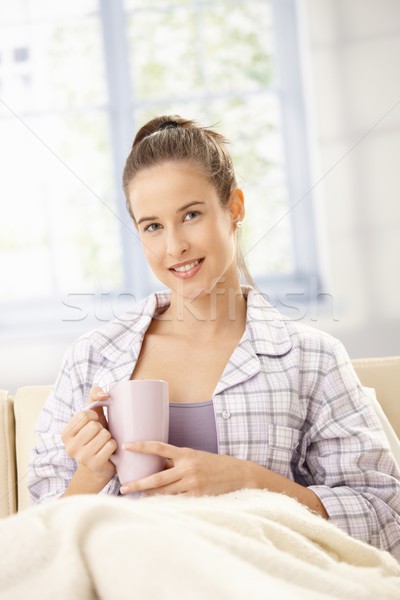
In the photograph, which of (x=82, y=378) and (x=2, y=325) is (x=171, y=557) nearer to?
(x=82, y=378)

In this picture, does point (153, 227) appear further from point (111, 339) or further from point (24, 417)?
point (24, 417)

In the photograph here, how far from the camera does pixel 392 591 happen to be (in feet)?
2.99

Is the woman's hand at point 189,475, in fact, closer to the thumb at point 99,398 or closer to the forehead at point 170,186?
the thumb at point 99,398

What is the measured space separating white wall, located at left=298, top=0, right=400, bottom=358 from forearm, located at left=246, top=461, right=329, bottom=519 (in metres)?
2.21

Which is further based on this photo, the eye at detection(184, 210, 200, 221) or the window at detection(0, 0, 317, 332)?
the window at detection(0, 0, 317, 332)

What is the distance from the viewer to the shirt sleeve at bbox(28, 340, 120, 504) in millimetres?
1536

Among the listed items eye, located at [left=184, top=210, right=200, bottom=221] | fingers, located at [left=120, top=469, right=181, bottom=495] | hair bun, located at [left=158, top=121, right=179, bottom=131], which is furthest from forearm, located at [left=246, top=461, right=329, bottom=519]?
hair bun, located at [left=158, top=121, right=179, bottom=131]

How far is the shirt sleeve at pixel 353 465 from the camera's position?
4.59 feet

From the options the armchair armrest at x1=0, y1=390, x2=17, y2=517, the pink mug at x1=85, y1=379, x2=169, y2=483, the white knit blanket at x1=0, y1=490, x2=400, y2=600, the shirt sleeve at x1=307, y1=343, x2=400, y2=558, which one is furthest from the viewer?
the armchair armrest at x1=0, y1=390, x2=17, y2=517

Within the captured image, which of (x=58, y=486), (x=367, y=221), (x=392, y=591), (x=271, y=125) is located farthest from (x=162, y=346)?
(x=271, y=125)

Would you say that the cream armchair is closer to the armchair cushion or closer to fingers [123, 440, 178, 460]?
the armchair cushion

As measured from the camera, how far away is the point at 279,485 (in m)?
1.36

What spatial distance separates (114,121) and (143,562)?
317 centimetres

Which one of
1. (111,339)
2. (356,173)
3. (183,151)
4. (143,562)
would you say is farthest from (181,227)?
(356,173)
